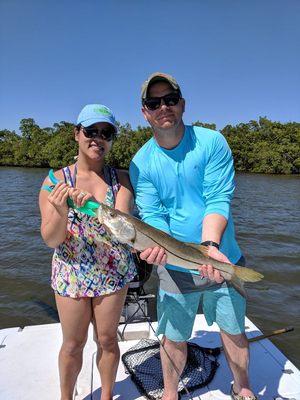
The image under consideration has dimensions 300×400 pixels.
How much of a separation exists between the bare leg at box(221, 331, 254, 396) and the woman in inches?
41.6

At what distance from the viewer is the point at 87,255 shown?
283 centimetres

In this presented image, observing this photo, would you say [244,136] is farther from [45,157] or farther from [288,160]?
[45,157]

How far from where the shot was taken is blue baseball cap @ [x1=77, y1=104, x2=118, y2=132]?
9.27ft

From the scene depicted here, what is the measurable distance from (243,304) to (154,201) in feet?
3.99

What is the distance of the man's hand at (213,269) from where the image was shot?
289 cm

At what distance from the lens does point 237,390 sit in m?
3.35

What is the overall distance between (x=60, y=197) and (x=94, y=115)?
2.44 ft

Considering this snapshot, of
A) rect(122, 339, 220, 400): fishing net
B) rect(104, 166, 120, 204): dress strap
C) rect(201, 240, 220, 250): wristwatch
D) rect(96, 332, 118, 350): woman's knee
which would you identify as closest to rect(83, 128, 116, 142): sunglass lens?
rect(104, 166, 120, 204): dress strap

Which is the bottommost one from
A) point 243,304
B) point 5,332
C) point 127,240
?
point 5,332

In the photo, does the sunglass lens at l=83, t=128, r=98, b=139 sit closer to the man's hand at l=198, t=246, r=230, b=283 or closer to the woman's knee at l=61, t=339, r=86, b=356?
the man's hand at l=198, t=246, r=230, b=283

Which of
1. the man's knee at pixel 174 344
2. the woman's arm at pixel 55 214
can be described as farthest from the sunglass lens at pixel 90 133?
the man's knee at pixel 174 344

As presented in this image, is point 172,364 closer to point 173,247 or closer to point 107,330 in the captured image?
point 107,330

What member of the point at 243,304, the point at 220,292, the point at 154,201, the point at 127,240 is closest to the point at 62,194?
the point at 127,240

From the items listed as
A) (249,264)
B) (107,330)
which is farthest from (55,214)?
(249,264)
